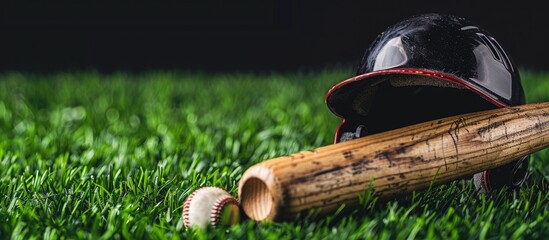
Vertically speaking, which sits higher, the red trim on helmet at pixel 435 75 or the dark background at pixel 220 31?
the red trim on helmet at pixel 435 75

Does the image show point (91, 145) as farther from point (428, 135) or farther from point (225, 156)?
point (428, 135)

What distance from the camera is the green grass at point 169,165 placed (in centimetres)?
172

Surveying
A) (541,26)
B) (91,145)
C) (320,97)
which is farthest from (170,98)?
(541,26)

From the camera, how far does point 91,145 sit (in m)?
2.90

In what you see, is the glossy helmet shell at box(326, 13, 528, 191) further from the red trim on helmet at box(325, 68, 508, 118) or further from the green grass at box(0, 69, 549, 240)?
the green grass at box(0, 69, 549, 240)

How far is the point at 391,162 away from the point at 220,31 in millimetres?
5110

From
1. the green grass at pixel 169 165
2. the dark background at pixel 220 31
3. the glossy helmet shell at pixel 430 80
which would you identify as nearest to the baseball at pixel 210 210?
the green grass at pixel 169 165

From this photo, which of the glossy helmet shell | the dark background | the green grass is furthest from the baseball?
the dark background

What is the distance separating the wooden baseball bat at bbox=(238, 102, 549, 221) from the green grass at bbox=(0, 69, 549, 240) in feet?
0.19

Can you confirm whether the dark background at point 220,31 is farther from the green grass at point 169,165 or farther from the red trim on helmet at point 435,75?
the red trim on helmet at point 435,75

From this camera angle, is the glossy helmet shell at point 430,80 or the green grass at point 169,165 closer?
the green grass at point 169,165

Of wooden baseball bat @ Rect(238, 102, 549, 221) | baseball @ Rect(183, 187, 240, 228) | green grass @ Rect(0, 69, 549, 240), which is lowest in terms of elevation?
green grass @ Rect(0, 69, 549, 240)

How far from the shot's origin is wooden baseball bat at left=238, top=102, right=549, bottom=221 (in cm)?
166

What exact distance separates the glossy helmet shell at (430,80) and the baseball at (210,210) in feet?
1.67
